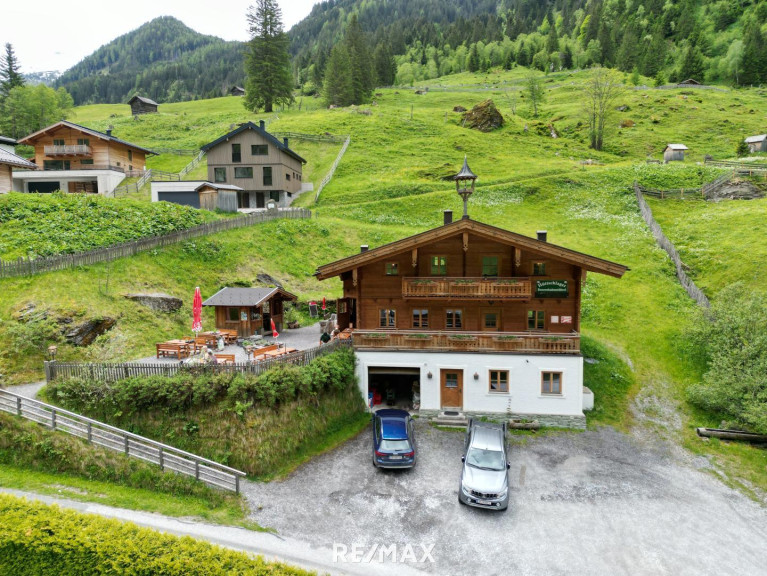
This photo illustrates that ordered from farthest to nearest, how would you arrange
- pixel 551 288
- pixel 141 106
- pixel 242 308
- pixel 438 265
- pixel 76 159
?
pixel 141 106
pixel 76 159
pixel 242 308
pixel 438 265
pixel 551 288

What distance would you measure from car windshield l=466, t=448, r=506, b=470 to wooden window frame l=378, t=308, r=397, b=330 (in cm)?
859

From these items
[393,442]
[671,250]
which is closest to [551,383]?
[393,442]

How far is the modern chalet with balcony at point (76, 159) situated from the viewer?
48.3 meters

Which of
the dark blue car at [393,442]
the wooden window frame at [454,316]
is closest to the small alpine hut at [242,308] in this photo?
the wooden window frame at [454,316]

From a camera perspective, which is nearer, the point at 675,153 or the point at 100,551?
the point at 100,551

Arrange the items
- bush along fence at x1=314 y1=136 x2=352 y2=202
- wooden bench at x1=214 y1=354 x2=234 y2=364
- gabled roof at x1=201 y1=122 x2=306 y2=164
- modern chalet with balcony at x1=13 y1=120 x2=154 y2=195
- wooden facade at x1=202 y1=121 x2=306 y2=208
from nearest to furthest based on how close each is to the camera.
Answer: wooden bench at x1=214 y1=354 x2=234 y2=364 < modern chalet with balcony at x1=13 y1=120 x2=154 y2=195 < gabled roof at x1=201 y1=122 x2=306 y2=164 < wooden facade at x1=202 y1=121 x2=306 y2=208 < bush along fence at x1=314 y1=136 x2=352 y2=202

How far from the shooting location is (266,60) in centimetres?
8894

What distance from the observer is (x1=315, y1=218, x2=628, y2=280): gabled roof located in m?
22.0

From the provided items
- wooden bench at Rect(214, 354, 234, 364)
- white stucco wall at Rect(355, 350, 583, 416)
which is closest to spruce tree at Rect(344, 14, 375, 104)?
white stucco wall at Rect(355, 350, 583, 416)

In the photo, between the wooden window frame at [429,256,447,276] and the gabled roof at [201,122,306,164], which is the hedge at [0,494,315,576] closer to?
the wooden window frame at [429,256,447,276]

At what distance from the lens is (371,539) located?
14.3m

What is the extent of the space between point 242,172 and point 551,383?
4627 cm

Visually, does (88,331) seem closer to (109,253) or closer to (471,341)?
(109,253)

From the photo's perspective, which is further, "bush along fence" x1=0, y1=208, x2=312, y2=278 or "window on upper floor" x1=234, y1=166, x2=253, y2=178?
"window on upper floor" x1=234, y1=166, x2=253, y2=178
